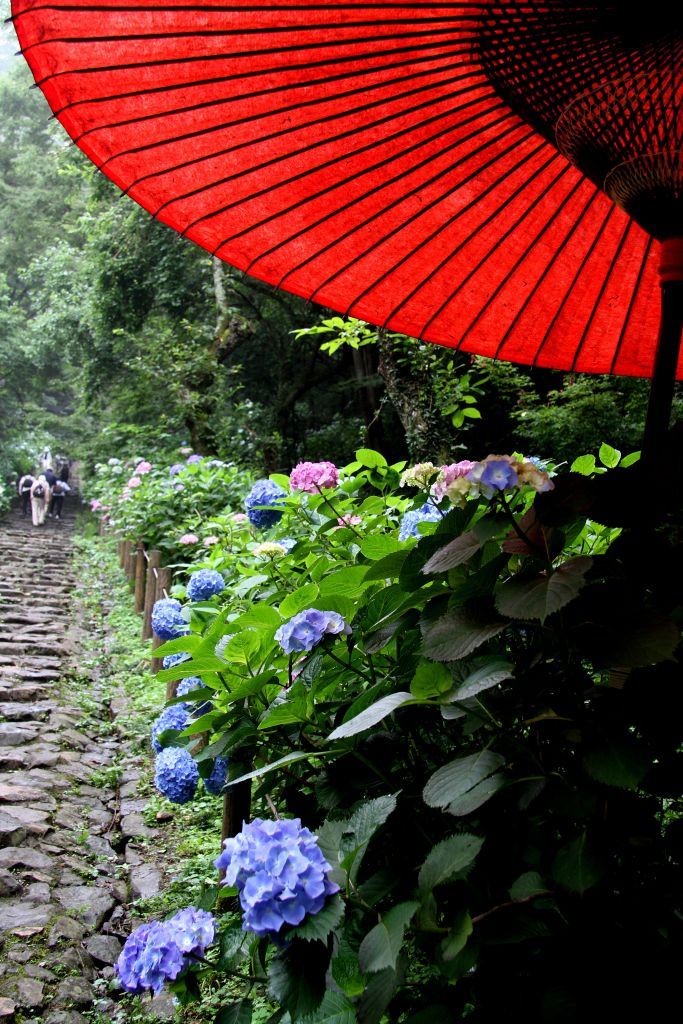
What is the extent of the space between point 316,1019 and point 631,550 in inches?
26.1

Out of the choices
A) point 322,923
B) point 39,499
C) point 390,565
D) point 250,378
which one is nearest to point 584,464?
point 390,565

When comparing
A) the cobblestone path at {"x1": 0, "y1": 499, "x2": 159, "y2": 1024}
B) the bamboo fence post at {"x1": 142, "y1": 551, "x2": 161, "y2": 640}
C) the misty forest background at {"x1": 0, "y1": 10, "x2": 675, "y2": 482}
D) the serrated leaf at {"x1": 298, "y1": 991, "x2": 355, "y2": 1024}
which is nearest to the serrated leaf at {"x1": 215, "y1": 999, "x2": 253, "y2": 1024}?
the serrated leaf at {"x1": 298, "y1": 991, "x2": 355, "y2": 1024}

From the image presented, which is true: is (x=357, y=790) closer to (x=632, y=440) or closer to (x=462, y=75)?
(x=462, y=75)

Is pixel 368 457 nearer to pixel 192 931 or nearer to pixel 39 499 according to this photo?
pixel 192 931

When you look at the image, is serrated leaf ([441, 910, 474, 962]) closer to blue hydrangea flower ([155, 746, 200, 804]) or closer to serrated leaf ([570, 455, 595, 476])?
serrated leaf ([570, 455, 595, 476])

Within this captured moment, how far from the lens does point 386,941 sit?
835mm

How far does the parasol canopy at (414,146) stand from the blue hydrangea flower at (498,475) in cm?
25

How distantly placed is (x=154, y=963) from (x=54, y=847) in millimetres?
2256

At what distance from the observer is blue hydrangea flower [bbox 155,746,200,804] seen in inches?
86.7

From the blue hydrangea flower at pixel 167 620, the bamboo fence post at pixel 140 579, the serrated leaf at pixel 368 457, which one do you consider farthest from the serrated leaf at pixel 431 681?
the bamboo fence post at pixel 140 579

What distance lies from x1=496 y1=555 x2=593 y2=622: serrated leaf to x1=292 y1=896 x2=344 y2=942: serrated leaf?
1.10 ft

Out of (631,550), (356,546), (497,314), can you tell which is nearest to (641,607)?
(631,550)

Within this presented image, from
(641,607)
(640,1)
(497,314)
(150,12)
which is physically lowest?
(641,607)

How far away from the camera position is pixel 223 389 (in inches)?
463
